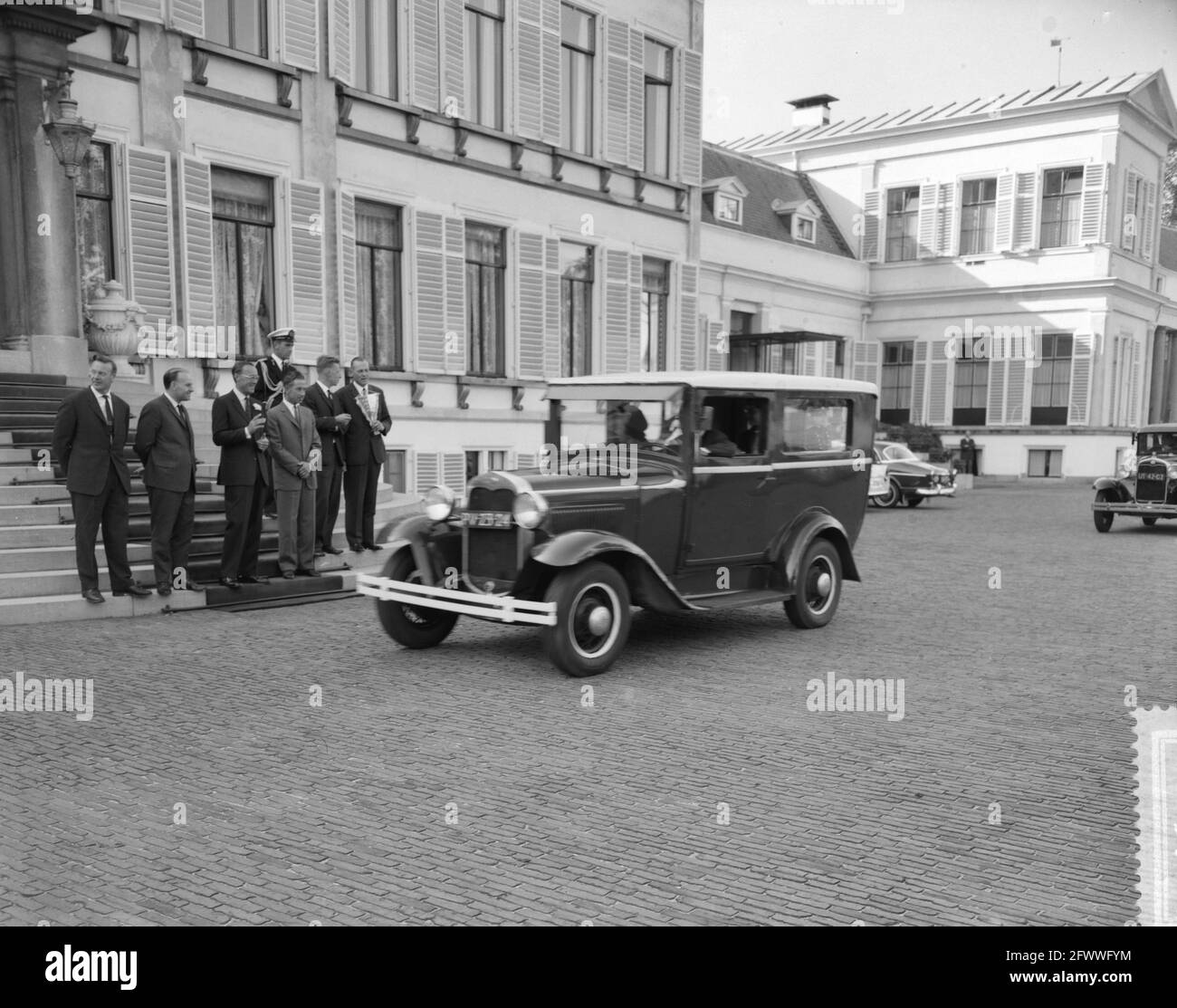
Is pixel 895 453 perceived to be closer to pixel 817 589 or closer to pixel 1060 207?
pixel 817 589

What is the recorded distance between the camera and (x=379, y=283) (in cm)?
1645

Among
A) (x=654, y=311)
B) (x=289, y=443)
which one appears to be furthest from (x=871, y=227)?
(x=289, y=443)

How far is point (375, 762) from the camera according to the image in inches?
205

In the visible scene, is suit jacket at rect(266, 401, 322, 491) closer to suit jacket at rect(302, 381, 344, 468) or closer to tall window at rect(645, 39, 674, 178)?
suit jacket at rect(302, 381, 344, 468)

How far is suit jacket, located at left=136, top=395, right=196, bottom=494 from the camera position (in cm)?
885

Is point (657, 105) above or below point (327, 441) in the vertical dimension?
above

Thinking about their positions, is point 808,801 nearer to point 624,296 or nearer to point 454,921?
point 454,921

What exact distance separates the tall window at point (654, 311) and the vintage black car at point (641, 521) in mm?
12527

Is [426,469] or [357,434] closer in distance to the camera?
[357,434]

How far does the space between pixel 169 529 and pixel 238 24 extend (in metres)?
8.43

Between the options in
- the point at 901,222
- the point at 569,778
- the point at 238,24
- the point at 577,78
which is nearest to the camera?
the point at 569,778

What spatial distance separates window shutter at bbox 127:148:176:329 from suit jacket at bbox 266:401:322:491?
4.18 m

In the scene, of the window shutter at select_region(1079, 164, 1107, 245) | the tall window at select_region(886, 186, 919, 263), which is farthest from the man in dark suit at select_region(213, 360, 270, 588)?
the window shutter at select_region(1079, 164, 1107, 245)

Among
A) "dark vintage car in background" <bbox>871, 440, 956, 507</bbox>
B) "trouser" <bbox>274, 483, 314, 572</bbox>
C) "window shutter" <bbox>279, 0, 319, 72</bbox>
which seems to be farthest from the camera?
"dark vintage car in background" <bbox>871, 440, 956, 507</bbox>
